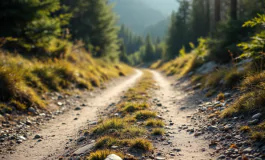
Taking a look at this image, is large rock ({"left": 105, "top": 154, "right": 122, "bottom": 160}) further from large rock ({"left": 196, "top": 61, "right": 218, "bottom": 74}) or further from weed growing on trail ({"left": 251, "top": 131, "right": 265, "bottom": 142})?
large rock ({"left": 196, "top": 61, "right": 218, "bottom": 74})

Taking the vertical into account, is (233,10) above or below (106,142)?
above

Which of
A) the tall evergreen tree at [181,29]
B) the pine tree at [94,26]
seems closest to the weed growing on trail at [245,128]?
the pine tree at [94,26]

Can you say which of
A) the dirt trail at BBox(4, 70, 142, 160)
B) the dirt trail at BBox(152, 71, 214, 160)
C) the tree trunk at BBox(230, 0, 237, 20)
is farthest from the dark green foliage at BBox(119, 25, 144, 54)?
the dirt trail at BBox(152, 71, 214, 160)

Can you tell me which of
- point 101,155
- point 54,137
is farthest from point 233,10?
point 101,155

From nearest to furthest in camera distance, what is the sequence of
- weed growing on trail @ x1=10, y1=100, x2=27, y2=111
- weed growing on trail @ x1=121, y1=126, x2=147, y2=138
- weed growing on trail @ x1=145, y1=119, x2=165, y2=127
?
weed growing on trail @ x1=121, y1=126, x2=147, y2=138 < weed growing on trail @ x1=145, y1=119, x2=165, y2=127 < weed growing on trail @ x1=10, y1=100, x2=27, y2=111

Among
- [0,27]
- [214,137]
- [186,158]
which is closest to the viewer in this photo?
[186,158]

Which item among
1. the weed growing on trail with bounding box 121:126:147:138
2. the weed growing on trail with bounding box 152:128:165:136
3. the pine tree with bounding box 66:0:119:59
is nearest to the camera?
the weed growing on trail with bounding box 121:126:147:138

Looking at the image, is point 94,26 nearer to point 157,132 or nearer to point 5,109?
point 5,109

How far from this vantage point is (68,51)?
14602mm

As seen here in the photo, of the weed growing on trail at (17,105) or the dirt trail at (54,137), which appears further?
the weed growing on trail at (17,105)

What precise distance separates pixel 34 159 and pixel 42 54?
30.7 ft

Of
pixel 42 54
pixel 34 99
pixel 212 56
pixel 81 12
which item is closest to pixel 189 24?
pixel 81 12

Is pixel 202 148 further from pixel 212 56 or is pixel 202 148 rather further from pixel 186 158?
pixel 212 56

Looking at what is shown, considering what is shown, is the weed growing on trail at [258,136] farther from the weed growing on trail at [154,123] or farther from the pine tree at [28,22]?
the pine tree at [28,22]
